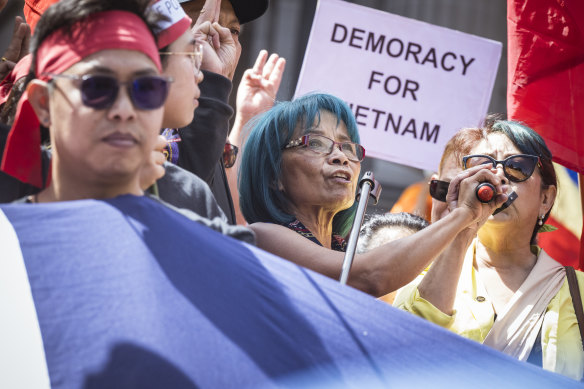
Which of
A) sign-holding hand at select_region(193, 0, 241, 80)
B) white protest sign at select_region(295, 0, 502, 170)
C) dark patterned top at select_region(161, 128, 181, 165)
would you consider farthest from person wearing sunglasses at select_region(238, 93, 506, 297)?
white protest sign at select_region(295, 0, 502, 170)

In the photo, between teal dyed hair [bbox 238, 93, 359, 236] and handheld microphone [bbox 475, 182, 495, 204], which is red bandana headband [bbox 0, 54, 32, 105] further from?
handheld microphone [bbox 475, 182, 495, 204]

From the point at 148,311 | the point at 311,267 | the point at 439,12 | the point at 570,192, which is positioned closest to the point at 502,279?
the point at 311,267

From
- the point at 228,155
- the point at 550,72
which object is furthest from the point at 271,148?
the point at 550,72

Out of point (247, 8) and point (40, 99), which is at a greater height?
point (247, 8)

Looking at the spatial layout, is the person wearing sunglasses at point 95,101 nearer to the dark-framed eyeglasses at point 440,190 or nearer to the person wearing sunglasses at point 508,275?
the person wearing sunglasses at point 508,275

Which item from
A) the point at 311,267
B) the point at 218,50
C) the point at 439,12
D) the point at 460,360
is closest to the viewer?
the point at 460,360

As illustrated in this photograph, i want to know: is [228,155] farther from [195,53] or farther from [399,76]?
[399,76]

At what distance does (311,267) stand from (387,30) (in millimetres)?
2565

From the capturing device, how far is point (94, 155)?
176 cm

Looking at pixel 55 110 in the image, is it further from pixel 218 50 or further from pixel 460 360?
pixel 218 50

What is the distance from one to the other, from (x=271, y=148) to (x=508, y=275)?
1.01m

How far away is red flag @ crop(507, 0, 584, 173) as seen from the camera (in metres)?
4.17

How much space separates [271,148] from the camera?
10.3ft

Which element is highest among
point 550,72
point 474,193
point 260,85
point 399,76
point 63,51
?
point 550,72
